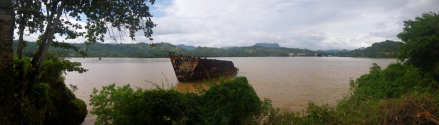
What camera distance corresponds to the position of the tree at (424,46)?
22.0 ft

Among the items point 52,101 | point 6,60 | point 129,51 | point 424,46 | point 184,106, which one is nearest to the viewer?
point 6,60

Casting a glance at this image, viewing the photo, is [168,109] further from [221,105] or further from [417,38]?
[417,38]

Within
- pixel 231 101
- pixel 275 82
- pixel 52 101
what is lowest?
pixel 275 82

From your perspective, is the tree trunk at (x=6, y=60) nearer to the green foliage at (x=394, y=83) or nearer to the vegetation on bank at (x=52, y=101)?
the vegetation on bank at (x=52, y=101)

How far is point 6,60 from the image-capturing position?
249 centimetres

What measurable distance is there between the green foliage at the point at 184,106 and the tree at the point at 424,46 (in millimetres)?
5696

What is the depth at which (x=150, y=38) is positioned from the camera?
3.79m

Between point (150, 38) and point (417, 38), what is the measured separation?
7.82 metres

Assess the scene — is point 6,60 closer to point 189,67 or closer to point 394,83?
point 394,83

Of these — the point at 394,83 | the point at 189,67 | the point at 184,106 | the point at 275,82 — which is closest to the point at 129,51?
the point at 189,67

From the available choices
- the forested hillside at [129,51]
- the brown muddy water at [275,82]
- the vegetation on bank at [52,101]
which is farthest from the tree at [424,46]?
the vegetation on bank at [52,101]

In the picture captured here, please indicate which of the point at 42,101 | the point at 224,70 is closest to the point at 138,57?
the point at 224,70

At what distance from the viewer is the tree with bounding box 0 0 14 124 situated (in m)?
2.45

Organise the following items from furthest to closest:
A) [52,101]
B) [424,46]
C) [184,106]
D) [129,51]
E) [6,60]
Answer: [129,51] < [424,46] < [52,101] < [184,106] < [6,60]
